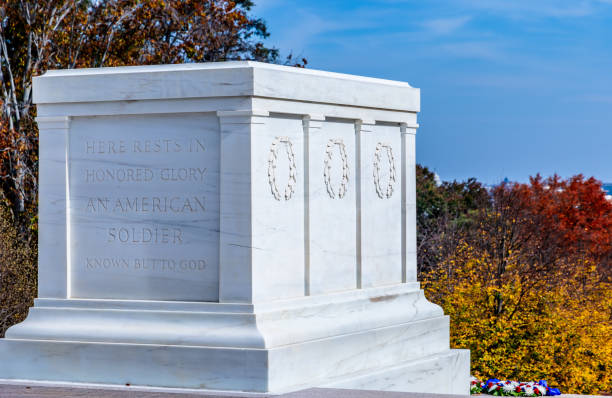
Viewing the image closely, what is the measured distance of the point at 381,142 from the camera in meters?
13.0

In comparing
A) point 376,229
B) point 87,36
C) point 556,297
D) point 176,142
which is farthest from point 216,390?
point 87,36

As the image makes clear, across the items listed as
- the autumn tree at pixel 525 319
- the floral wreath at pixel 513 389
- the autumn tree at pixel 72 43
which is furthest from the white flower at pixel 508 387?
the autumn tree at pixel 72 43

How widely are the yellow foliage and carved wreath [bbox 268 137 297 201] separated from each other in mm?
9910

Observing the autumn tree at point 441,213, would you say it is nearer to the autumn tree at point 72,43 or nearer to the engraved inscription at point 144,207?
the autumn tree at point 72,43

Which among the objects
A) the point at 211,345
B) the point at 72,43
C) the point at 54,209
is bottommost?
the point at 211,345

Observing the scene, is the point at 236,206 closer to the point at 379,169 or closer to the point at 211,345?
the point at 211,345

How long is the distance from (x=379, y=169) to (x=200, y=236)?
3058mm

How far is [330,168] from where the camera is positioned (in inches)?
473

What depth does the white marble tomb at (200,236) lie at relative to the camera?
34.5 feet

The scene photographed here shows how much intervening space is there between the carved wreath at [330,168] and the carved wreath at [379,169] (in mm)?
693

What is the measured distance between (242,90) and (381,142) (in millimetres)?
3008

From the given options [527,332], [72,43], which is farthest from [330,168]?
[72,43]

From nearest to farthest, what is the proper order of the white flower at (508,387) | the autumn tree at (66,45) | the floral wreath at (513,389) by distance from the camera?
the floral wreath at (513,389) → the white flower at (508,387) → the autumn tree at (66,45)

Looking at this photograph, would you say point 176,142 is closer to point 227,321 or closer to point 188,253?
point 188,253
